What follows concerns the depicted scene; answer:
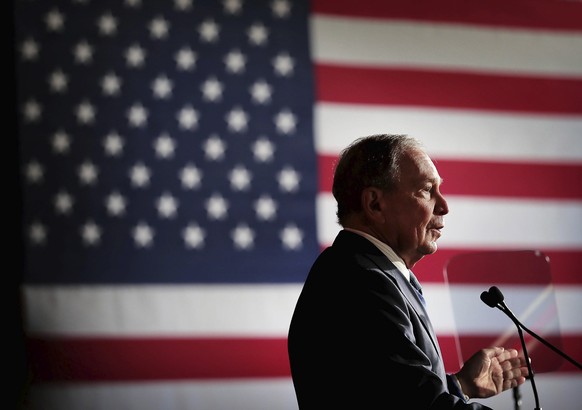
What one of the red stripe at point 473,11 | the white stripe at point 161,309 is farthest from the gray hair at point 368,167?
the red stripe at point 473,11

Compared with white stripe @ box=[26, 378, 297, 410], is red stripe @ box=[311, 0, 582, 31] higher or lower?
higher

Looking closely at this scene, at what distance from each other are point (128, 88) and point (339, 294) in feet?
5.59

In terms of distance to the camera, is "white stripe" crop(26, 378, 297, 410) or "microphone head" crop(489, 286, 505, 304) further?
"white stripe" crop(26, 378, 297, 410)

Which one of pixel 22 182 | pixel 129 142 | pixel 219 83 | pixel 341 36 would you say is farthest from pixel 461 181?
pixel 22 182

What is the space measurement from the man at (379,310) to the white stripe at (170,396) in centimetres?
121

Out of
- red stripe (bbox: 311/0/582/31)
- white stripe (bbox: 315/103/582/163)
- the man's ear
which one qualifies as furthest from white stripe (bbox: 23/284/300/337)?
the man's ear

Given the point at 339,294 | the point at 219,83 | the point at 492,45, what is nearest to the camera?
the point at 339,294

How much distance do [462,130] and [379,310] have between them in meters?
1.85

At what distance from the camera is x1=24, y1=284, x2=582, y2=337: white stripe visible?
2.94 m

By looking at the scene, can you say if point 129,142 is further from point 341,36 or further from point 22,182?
point 341,36

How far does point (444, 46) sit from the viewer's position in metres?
3.40

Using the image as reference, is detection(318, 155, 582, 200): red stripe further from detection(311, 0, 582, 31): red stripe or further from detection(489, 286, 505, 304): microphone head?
detection(489, 286, 505, 304): microphone head

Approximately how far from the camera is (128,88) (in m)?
3.13

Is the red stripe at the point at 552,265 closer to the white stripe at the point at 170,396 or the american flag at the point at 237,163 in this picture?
the american flag at the point at 237,163
